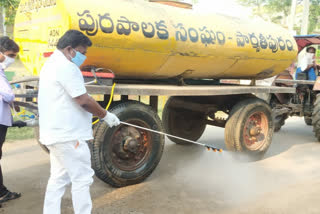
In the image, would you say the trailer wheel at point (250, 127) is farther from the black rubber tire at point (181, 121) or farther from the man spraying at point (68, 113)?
the man spraying at point (68, 113)

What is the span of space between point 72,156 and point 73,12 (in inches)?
68.7

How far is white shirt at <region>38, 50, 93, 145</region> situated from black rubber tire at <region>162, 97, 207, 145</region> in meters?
3.88

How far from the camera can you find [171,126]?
22.2 feet

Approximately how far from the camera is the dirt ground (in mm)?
3936

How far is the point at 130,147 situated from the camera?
14.4ft

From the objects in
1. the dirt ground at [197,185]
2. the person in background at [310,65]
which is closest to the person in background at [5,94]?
the dirt ground at [197,185]

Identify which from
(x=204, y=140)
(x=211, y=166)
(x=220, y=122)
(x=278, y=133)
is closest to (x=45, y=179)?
(x=211, y=166)

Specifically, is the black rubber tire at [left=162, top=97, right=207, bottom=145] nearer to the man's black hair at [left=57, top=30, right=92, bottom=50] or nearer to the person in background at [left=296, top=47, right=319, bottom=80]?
the person in background at [left=296, top=47, right=319, bottom=80]

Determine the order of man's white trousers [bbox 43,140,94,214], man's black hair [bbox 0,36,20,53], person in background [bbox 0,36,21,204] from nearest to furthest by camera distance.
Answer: man's white trousers [bbox 43,140,94,214] < person in background [bbox 0,36,21,204] < man's black hair [bbox 0,36,20,53]

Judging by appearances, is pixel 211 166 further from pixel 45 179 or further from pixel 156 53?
pixel 45 179

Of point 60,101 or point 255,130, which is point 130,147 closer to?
point 60,101

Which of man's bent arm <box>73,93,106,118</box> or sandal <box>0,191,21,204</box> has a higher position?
man's bent arm <box>73,93,106,118</box>

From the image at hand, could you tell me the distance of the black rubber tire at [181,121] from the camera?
22.1 ft

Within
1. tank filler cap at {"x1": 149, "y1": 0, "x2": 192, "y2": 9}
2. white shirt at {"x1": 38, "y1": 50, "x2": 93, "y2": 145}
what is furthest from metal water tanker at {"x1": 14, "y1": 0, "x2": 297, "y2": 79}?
white shirt at {"x1": 38, "y1": 50, "x2": 93, "y2": 145}
